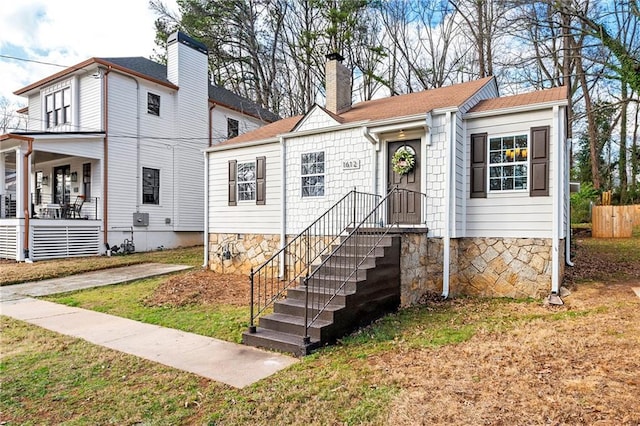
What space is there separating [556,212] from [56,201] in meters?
18.1

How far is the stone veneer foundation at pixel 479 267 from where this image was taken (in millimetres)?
6934

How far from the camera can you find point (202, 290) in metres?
8.26

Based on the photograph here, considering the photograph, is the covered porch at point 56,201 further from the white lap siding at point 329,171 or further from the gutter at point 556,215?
the gutter at point 556,215

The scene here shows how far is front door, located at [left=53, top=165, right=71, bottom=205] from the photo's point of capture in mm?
15938

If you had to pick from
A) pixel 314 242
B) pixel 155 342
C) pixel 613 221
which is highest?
pixel 613 221

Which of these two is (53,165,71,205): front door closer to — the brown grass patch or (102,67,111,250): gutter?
(102,67,111,250): gutter

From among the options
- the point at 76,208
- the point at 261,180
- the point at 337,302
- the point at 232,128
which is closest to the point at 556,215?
the point at 337,302

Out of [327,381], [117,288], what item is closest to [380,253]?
[327,381]

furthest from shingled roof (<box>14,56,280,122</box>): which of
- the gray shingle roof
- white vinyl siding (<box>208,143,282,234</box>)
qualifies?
white vinyl siding (<box>208,143,282,234</box>)

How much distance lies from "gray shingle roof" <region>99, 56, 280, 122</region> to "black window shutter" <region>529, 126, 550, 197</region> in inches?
562

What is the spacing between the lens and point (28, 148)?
1242 centimetres

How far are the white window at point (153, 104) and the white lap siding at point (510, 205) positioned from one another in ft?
42.7

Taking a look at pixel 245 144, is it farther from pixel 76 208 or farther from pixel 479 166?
pixel 76 208

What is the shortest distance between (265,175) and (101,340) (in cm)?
558
